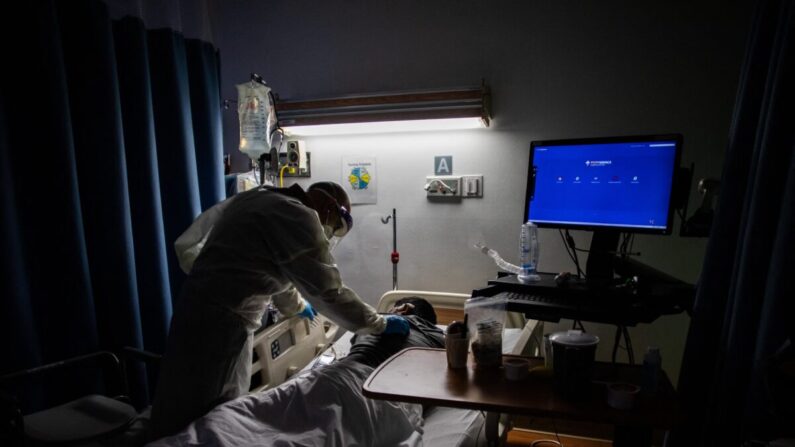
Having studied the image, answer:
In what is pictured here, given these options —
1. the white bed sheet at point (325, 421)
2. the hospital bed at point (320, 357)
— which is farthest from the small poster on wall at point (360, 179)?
the white bed sheet at point (325, 421)

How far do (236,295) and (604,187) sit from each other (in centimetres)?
131

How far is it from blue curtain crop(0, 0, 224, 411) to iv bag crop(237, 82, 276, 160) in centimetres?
29

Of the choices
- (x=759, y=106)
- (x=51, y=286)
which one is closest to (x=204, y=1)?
(x=51, y=286)

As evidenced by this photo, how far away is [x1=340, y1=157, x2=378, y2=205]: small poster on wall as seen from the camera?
259 cm

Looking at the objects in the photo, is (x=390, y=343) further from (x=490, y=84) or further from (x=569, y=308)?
(x=490, y=84)

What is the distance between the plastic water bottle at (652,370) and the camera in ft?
3.30

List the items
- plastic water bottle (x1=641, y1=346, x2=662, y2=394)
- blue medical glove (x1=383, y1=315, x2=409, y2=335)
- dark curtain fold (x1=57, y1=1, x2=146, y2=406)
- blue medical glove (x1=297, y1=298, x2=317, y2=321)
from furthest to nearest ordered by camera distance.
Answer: blue medical glove (x1=297, y1=298, x2=317, y2=321), blue medical glove (x1=383, y1=315, x2=409, y2=335), dark curtain fold (x1=57, y1=1, x2=146, y2=406), plastic water bottle (x1=641, y1=346, x2=662, y2=394)

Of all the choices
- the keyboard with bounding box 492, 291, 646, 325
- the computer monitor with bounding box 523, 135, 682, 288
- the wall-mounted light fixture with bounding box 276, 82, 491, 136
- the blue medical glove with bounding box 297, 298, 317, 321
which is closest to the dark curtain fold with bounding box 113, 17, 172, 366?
the blue medical glove with bounding box 297, 298, 317, 321

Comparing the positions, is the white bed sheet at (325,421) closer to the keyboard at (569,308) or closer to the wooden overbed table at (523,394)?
the wooden overbed table at (523,394)

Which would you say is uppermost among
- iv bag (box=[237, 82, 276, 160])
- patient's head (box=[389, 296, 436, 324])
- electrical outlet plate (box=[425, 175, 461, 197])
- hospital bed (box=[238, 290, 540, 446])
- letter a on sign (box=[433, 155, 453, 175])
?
iv bag (box=[237, 82, 276, 160])

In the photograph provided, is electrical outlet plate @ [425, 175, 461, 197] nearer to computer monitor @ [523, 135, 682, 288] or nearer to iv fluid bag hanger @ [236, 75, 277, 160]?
computer monitor @ [523, 135, 682, 288]

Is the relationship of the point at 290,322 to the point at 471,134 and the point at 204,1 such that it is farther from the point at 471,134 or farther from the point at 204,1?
the point at 204,1

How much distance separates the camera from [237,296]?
146 cm

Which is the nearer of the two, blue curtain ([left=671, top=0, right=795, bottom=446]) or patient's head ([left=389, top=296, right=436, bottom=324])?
blue curtain ([left=671, top=0, right=795, bottom=446])
